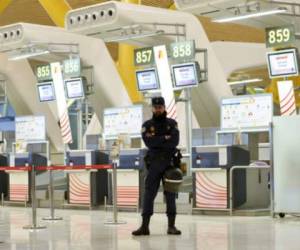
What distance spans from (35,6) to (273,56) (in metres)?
16.5

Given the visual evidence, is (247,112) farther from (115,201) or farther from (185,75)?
(115,201)

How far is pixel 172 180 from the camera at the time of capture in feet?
28.9

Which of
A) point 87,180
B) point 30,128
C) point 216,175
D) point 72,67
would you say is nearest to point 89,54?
point 72,67

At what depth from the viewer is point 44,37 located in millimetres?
16734

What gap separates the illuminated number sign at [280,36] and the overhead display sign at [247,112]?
1108 millimetres

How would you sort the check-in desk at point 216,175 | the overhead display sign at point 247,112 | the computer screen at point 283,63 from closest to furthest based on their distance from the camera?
the check-in desk at point 216,175, the overhead display sign at point 247,112, the computer screen at point 283,63

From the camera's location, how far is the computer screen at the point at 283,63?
44.8 ft

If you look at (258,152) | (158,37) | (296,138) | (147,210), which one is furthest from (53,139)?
(147,210)

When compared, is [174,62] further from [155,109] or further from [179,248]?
[179,248]

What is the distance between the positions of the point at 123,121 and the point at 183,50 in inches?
89.0

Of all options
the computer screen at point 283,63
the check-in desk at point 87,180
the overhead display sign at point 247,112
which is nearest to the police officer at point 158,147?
the overhead display sign at point 247,112

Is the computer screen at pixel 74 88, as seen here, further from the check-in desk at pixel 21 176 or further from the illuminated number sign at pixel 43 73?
the check-in desk at pixel 21 176

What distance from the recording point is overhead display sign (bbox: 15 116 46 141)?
1798 centimetres

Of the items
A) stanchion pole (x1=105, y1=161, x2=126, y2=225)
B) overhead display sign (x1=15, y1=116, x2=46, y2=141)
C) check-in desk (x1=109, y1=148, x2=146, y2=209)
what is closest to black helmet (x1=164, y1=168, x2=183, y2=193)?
stanchion pole (x1=105, y1=161, x2=126, y2=225)
